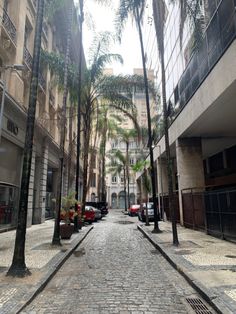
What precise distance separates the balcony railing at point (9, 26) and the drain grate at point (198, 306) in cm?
1710

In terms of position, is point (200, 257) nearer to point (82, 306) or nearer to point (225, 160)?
point (82, 306)

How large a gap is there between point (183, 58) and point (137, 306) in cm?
1823

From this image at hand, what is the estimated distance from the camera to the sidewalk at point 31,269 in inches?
225

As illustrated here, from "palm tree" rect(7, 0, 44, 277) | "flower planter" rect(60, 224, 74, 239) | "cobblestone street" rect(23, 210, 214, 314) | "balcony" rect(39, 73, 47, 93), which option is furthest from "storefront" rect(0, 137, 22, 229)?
"palm tree" rect(7, 0, 44, 277)

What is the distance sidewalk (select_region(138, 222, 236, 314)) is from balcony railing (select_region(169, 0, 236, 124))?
7456 mm

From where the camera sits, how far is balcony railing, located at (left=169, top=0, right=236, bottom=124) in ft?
40.7

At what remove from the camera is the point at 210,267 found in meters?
8.24

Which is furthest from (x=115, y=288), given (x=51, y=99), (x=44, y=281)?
(x=51, y=99)

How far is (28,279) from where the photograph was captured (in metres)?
7.29

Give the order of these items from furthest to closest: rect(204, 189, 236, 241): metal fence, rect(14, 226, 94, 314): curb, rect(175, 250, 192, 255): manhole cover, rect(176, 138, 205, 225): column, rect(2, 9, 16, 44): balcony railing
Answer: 1. rect(176, 138, 205, 225): column
2. rect(2, 9, 16, 44): balcony railing
3. rect(204, 189, 236, 241): metal fence
4. rect(175, 250, 192, 255): manhole cover
5. rect(14, 226, 94, 314): curb

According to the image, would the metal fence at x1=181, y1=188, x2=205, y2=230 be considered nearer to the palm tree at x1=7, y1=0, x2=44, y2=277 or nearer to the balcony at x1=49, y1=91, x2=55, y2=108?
the palm tree at x1=7, y1=0, x2=44, y2=277

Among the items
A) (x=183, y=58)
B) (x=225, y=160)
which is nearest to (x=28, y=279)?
(x=183, y=58)

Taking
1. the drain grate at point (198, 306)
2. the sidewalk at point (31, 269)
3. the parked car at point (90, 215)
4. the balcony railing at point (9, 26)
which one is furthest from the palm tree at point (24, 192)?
the parked car at point (90, 215)

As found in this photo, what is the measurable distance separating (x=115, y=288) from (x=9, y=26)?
16719 millimetres
